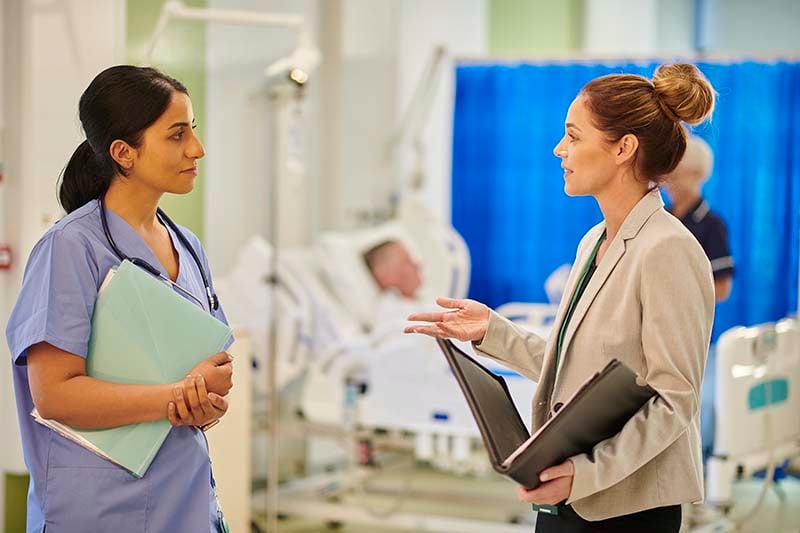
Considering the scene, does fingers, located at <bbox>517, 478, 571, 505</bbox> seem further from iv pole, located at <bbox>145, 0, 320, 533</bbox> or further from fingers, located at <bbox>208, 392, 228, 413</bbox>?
iv pole, located at <bbox>145, 0, 320, 533</bbox>

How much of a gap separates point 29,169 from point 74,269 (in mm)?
1662

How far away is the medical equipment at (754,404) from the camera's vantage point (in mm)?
3588

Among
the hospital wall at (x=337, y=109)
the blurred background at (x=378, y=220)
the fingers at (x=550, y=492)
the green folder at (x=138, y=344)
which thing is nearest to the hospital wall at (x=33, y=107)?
the blurred background at (x=378, y=220)

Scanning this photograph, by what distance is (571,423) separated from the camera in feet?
4.71

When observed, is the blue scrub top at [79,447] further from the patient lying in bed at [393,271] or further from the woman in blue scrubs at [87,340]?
the patient lying in bed at [393,271]

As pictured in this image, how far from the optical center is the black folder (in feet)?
4.62

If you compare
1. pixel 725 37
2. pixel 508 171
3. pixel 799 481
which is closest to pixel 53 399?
pixel 508 171

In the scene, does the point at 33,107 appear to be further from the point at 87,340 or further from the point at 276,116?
the point at 87,340

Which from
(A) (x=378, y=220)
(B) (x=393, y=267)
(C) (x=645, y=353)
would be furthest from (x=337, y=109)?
(C) (x=645, y=353)

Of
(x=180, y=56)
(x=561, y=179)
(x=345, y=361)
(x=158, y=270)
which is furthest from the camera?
(x=561, y=179)

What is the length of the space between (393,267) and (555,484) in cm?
305

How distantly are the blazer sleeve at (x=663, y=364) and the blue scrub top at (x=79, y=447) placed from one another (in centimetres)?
60

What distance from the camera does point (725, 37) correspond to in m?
7.29

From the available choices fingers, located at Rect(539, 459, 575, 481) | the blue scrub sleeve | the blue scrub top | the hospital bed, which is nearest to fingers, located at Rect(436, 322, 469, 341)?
fingers, located at Rect(539, 459, 575, 481)
